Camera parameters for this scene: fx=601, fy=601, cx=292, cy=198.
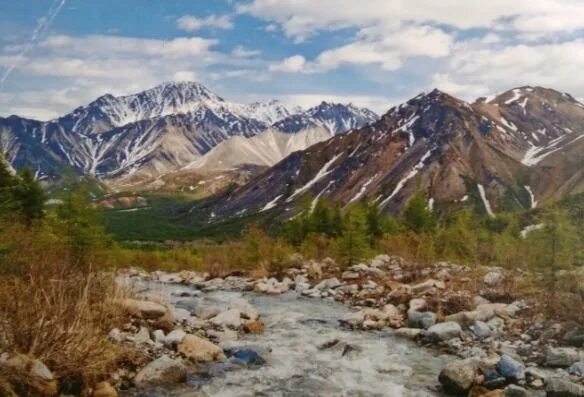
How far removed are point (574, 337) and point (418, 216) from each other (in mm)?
64845

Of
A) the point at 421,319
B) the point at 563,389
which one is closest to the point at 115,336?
the point at 563,389

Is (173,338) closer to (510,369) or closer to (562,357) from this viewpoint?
(510,369)

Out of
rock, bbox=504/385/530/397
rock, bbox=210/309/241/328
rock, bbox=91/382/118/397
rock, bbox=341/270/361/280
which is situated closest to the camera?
rock, bbox=91/382/118/397

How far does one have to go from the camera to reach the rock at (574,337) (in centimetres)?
2347

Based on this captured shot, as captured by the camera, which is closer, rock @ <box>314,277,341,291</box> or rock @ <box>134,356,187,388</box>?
rock @ <box>134,356,187,388</box>

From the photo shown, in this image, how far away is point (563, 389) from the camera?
17.1 m

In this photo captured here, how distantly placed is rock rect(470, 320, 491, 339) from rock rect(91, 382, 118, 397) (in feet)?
52.1

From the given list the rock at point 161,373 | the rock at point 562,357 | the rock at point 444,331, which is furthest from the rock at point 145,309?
the rock at point 562,357

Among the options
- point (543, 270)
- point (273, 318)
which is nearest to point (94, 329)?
A: point (273, 318)

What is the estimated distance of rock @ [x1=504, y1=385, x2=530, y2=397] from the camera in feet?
56.3

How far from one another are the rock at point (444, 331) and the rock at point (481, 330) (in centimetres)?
64

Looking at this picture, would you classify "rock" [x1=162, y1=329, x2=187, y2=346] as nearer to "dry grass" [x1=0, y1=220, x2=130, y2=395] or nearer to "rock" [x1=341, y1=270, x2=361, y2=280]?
"dry grass" [x1=0, y1=220, x2=130, y2=395]

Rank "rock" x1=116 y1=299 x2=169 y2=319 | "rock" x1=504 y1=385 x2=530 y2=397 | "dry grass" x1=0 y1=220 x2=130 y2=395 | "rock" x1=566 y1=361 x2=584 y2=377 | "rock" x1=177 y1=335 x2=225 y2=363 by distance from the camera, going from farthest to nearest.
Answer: "rock" x1=116 y1=299 x2=169 y2=319 → "rock" x1=177 y1=335 x2=225 y2=363 → "rock" x1=566 y1=361 x2=584 y2=377 → "rock" x1=504 y1=385 x2=530 y2=397 → "dry grass" x1=0 y1=220 x2=130 y2=395

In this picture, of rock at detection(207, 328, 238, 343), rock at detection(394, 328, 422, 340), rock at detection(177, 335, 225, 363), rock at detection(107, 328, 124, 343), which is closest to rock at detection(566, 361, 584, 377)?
rock at detection(394, 328, 422, 340)
